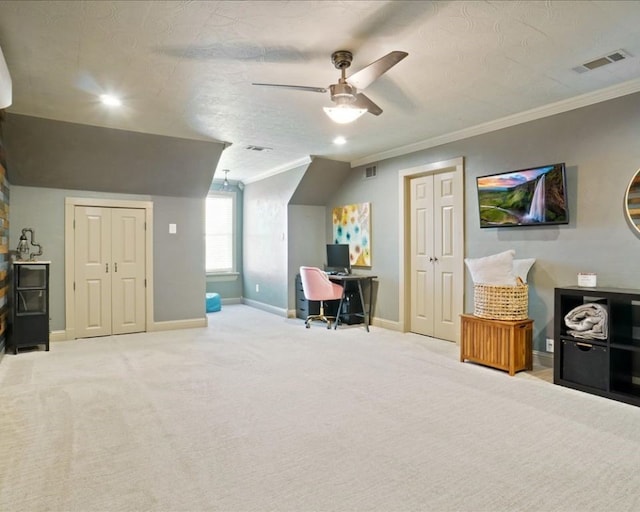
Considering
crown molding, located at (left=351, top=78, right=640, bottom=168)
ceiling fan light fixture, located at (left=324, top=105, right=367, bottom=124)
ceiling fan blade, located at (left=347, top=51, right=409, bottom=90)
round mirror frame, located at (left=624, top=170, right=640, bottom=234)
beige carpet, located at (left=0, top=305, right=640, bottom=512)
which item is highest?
crown molding, located at (left=351, top=78, right=640, bottom=168)

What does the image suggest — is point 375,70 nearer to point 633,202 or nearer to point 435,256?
point 633,202

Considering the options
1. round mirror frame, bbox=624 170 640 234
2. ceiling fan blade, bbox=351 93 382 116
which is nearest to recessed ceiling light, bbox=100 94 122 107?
ceiling fan blade, bbox=351 93 382 116

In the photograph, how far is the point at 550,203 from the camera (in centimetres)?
391

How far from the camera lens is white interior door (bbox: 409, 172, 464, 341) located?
500 centimetres

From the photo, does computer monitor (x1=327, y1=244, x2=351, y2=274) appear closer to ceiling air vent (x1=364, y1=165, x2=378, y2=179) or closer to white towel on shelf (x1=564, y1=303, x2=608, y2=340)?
ceiling air vent (x1=364, y1=165, x2=378, y2=179)

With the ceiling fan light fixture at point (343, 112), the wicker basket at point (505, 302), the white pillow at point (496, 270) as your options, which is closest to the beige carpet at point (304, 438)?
the wicker basket at point (505, 302)

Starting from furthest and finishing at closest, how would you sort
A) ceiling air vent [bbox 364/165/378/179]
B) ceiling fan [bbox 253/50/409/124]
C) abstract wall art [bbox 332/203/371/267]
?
abstract wall art [bbox 332/203/371/267] < ceiling air vent [bbox 364/165/378/179] < ceiling fan [bbox 253/50/409/124]

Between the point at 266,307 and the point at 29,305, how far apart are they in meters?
3.70

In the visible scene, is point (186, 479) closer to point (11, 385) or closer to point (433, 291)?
point (11, 385)

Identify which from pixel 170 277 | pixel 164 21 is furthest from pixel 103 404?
pixel 170 277

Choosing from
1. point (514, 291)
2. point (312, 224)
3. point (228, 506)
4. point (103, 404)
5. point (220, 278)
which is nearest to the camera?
point (228, 506)

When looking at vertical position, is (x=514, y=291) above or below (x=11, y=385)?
above

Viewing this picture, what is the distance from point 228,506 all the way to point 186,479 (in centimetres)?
33

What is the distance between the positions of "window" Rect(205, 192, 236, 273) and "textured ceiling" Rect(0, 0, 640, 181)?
12.5ft
